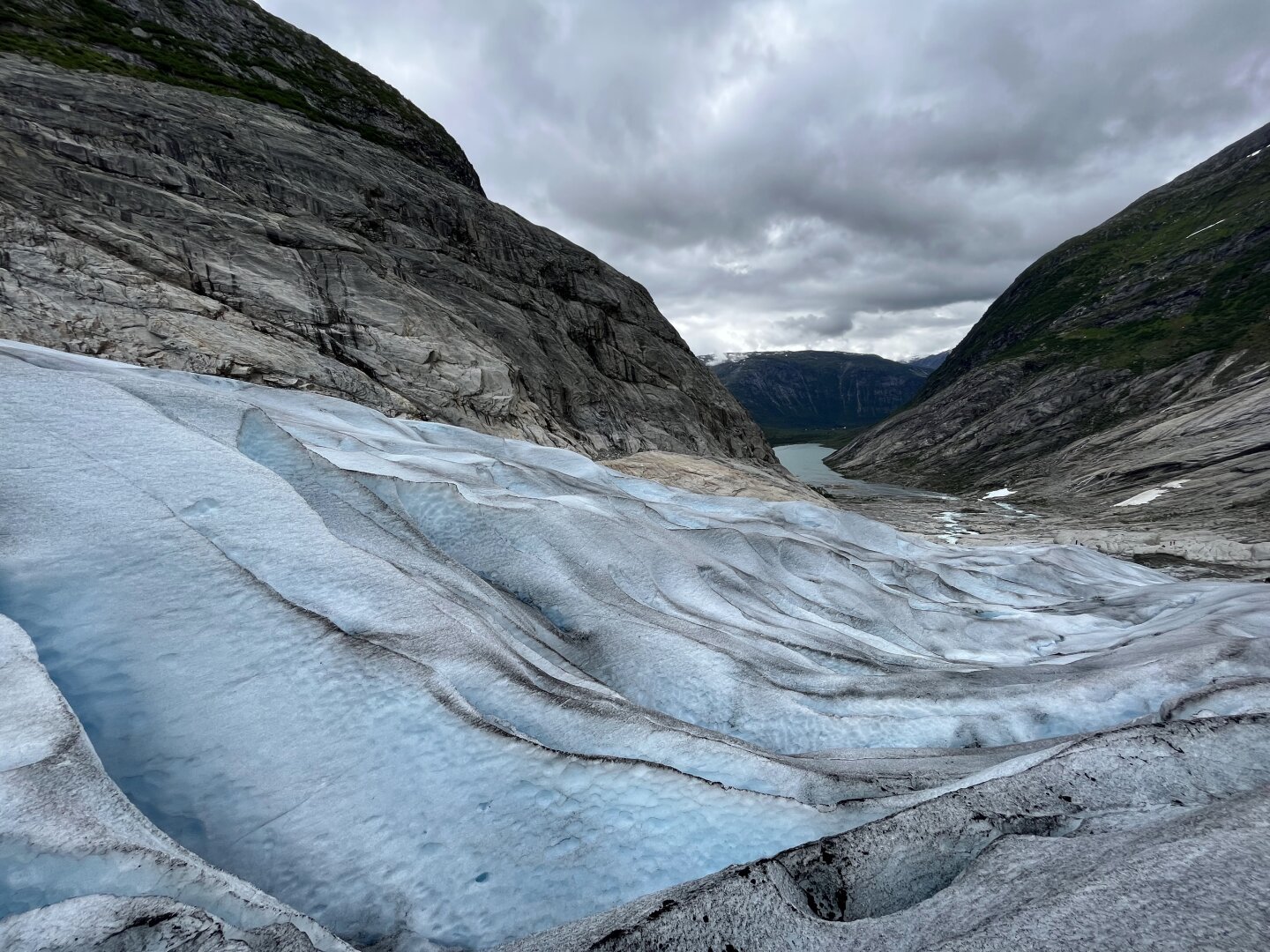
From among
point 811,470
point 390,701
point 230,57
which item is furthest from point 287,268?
point 811,470

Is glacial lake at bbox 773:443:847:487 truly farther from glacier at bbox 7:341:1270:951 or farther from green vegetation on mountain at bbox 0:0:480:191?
glacier at bbox 7:341:1270:951

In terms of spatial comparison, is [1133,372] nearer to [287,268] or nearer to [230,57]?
[287,268]

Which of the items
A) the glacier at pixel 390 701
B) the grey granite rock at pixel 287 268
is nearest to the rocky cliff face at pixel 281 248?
the grey granite rock at pixel 287 268

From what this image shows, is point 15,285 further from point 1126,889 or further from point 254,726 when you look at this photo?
point 1126,889

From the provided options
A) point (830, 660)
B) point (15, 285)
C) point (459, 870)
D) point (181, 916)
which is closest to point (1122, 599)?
point (830, 660)

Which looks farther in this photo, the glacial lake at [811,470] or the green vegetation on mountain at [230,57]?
the glacial lake at [811,470]

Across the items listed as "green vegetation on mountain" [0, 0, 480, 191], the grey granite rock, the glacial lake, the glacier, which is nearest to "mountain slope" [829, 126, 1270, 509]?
the glacial lake

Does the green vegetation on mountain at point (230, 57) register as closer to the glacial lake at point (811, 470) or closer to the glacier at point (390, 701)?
the glacier at point (390, 701)
